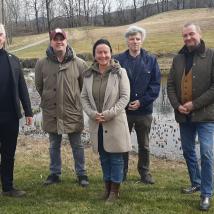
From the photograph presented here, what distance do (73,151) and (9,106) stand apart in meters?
1.44

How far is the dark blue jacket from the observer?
280 inches

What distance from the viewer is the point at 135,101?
707 centimetres

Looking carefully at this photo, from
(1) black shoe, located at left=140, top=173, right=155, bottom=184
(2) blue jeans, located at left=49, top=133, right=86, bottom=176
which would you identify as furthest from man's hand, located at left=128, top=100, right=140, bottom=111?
(1) black shoe, located at left=140, top=173, right=155, bottom=184

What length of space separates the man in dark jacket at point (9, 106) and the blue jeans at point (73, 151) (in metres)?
0.71

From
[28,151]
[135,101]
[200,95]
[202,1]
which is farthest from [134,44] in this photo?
[202,1]

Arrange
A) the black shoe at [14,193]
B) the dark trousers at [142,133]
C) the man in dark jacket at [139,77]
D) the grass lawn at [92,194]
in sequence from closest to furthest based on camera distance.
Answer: the grass lawn at [92,194], the black shoe at [14,193], the man in dark jacket at [139,77], the dark trousers at [142,133]

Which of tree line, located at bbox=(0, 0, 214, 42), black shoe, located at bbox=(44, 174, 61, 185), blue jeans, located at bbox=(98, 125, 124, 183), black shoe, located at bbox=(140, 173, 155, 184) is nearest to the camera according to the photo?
blue jeans, located at bbox=(98, 125, 124, 183)

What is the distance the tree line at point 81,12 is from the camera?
90.0 m

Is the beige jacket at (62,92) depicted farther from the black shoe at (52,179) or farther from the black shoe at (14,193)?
the black shoe at (14,193)

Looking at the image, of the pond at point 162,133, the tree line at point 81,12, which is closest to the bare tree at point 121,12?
the tree line at point 81,12

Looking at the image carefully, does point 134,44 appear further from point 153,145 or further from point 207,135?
point 153,145

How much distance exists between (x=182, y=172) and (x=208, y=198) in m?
2.80

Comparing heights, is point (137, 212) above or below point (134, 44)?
below

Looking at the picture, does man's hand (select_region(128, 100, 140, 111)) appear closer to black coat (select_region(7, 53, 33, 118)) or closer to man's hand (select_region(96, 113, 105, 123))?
man's hand (select_region(96, 113, 105, 123))
